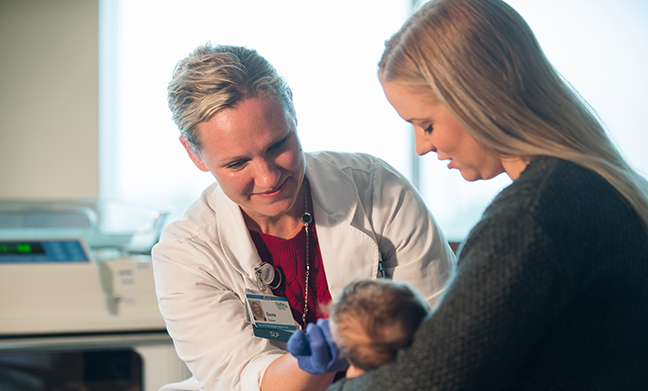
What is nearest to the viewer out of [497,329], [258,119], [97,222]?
[497,329]

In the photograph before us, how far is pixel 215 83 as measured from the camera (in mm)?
1157

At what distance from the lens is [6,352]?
180 cm

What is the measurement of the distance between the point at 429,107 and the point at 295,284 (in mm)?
695

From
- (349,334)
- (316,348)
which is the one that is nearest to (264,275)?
(316,348)

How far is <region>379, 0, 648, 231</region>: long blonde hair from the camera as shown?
31.2 inches

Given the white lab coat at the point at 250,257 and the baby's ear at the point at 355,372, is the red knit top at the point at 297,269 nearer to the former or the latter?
the white lab coat at the point at 250,257

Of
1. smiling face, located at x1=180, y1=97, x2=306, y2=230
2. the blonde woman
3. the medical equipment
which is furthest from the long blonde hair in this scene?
the medical equipment

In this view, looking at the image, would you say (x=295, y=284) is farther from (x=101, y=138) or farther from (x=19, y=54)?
(x=19, y=54)

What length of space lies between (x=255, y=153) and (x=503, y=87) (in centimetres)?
59

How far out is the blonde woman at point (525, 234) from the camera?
0.65 m

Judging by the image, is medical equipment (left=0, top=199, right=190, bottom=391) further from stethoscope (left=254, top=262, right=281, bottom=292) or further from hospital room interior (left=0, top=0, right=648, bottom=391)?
stethoscope (left=254, top=262, right=281, bottom=292)

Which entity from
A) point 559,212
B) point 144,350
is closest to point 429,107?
point 559,212

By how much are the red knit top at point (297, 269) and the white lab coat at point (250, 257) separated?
0.05 metres

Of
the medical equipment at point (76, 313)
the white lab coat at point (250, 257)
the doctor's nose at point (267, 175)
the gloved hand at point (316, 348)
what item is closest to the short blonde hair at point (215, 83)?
the doctor's nose at point (267, 175)
